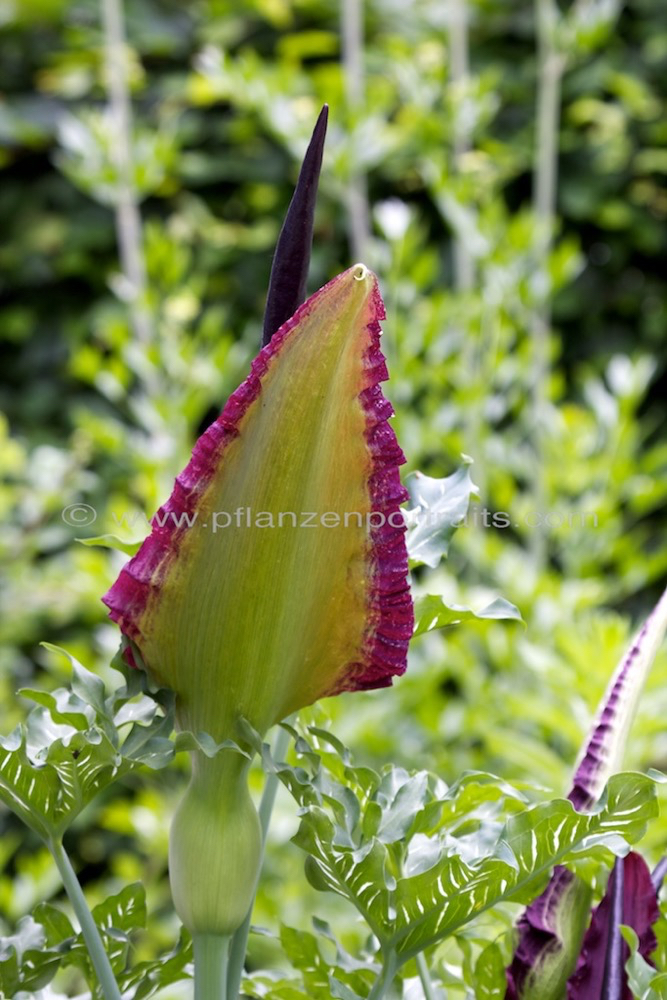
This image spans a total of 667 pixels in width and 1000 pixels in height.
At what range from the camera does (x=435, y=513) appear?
346 millimetres

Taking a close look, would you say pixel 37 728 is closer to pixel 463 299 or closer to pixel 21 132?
pixel 463 299

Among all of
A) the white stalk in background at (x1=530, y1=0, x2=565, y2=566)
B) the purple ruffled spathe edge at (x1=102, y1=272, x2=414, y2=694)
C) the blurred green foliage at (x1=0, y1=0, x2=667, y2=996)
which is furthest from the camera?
the white stalk in background at (x1=530, y1=0, x2=565, y2=566)

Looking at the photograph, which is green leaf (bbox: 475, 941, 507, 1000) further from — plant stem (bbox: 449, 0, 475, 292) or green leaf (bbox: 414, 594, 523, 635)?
plant stem (bbox: 449, 0, 475, 292)

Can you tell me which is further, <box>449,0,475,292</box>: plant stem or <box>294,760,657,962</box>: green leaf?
<box>449,0,475,292</box>: plant stem

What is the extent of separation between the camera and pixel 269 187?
1830 mm

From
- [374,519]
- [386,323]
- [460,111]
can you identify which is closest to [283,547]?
[374,519]

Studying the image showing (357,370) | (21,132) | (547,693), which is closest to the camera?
(357,370)

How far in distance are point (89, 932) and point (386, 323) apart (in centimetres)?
115

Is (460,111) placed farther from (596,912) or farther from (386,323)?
(596,912)

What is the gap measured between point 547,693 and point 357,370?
1112 millimetres

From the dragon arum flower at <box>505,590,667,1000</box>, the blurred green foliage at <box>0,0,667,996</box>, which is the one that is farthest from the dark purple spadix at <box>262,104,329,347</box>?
the blurred green foliage at <box>0,0,667,996</box>

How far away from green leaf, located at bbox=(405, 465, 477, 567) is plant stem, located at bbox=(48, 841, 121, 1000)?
123 millimetres

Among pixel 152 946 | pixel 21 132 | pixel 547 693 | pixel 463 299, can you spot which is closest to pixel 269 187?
pixel 21 132

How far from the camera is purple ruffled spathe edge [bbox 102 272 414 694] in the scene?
0.82 ft
